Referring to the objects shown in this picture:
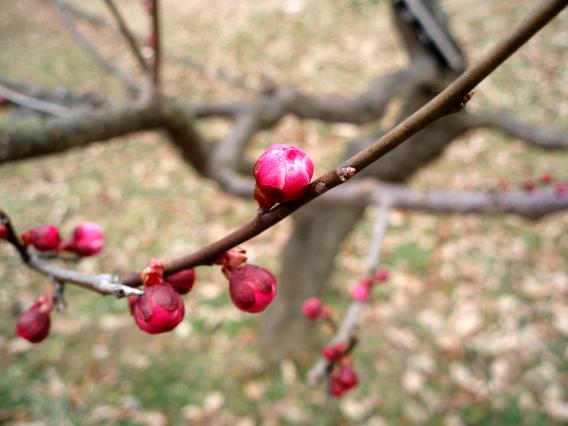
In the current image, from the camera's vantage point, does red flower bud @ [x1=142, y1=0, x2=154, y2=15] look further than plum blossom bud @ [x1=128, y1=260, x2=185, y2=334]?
Yes

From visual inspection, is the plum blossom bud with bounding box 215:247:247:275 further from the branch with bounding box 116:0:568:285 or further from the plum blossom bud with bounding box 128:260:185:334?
the branch with bounding box 116:0:568:285

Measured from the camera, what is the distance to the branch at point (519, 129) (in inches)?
100

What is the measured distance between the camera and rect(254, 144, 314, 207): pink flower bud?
1.82 feet

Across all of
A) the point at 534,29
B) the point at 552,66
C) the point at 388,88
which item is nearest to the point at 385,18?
the point at 552,66

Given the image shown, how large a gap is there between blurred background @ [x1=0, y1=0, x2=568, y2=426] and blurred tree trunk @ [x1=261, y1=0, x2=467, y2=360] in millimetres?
244

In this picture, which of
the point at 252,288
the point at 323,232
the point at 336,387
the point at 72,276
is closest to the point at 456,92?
the point at 252,288

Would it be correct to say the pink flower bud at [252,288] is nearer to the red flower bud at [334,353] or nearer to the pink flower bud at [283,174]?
the pink flower bud at [283,174]

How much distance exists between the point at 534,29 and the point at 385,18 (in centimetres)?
840

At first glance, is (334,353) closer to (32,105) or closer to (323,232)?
(32,105)

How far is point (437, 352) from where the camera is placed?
148 inches

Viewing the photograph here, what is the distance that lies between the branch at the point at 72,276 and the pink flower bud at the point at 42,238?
0.11 ft

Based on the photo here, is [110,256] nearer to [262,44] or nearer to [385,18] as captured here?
[262,44]

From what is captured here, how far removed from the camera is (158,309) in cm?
66

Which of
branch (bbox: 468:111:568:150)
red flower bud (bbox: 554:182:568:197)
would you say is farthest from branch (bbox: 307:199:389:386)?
branch (bbox: 468:111:568:150)
